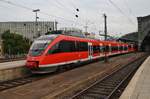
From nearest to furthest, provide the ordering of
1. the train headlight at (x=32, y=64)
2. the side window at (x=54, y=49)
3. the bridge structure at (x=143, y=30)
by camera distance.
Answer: the train headlight at (x=32, y=64) → the side window at (x=54, y=49) → the bridge structure at (x=143, y=30)

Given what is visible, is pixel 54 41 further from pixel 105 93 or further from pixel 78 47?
pixel 105 93

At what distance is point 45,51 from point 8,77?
3087 mm

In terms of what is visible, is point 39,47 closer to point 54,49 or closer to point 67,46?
point 54,49

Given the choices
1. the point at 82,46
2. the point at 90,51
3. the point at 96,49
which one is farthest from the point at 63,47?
the point at 96,49

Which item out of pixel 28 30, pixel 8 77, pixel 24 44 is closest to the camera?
pixel 8 77

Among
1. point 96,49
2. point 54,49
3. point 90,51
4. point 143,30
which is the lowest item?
point 90,51

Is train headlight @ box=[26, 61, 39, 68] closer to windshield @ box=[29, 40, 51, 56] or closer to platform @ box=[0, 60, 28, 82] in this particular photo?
windshield @ box=[29, 40, 51, 56]

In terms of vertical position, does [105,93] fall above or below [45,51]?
below

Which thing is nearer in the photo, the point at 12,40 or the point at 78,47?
the point at 78,47

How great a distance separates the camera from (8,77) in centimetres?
1833

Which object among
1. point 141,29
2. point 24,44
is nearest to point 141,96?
point 24,44

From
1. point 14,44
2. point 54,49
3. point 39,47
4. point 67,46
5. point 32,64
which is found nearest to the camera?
point 32,64

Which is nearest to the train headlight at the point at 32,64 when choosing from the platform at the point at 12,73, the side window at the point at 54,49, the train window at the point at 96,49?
the platform at the point at 12,73

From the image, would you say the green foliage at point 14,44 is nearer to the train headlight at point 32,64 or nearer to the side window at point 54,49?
the side window at point 54,49
